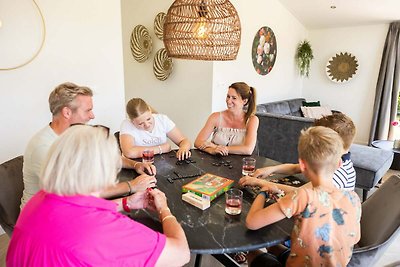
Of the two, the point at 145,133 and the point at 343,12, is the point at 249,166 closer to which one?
the point at 145,133

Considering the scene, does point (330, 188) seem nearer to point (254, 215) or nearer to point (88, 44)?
point (254, 215)

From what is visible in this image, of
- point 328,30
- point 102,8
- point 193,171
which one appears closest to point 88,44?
point 102,8

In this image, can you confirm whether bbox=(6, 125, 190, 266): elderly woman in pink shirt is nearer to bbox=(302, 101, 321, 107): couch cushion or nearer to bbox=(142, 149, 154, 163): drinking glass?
bbox=(142, 149, 154, 163): drinking glass

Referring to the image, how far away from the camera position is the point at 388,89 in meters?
4.85

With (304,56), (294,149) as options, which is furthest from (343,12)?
(294,149)

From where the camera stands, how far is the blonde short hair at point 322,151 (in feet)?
3.54

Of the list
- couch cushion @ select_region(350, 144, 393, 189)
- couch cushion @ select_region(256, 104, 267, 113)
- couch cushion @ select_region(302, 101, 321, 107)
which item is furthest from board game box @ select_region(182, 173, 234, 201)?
couch cushion @ select_region(302, 101, 321, 107)

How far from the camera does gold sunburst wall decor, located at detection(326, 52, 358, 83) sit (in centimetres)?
527

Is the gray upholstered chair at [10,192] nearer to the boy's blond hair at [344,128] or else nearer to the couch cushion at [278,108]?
the boy's blond hair at [344,128]

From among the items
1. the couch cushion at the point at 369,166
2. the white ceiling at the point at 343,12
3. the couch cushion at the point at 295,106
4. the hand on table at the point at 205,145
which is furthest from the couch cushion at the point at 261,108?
the hand on table at the point at 205,145

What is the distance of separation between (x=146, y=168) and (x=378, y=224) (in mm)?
1258

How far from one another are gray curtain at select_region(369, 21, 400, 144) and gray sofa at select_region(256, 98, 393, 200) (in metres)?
1.81

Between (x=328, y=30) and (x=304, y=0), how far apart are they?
138cm

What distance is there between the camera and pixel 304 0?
175 inches
